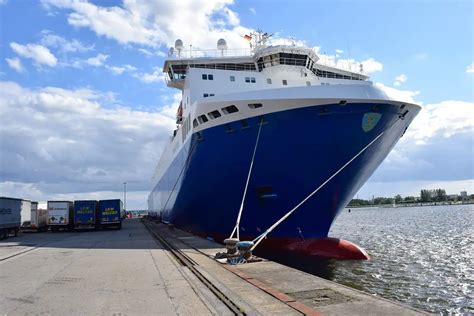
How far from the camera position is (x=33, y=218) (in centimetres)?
3097

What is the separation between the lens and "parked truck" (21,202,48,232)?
2923 cm

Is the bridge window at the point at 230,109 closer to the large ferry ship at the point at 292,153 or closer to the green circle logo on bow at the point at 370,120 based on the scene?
the large ferry ship at the point at 292,153

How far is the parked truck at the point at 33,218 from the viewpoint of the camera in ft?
95.9

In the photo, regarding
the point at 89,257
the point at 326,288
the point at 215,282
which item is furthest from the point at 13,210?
the point at 326,288

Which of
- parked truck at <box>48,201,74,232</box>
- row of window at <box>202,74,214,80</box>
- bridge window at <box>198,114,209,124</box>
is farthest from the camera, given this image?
parked truck at <box>48,201,74,232</box>

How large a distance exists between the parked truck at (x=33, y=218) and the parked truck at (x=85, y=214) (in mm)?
2535

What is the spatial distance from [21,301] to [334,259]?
10.5m

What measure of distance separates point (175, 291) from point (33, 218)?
27.8 metres

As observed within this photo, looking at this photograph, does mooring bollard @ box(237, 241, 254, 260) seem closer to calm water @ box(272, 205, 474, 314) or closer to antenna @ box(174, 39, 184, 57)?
calm water @ box(272, 205, 474, 314)

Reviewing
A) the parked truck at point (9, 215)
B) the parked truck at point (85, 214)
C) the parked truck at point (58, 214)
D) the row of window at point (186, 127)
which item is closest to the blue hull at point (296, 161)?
the row of window at point (186, 127)

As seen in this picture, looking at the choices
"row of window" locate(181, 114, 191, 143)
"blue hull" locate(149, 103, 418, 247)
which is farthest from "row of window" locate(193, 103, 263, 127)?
"row of window" locate(181, 114, 191, 143)

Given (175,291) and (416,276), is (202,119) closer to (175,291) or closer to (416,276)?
(416,276)

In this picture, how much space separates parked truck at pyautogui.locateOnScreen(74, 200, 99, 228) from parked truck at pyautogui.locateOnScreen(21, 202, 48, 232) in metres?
2.54

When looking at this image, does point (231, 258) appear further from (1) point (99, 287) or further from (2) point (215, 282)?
(1) point (99, 287)
